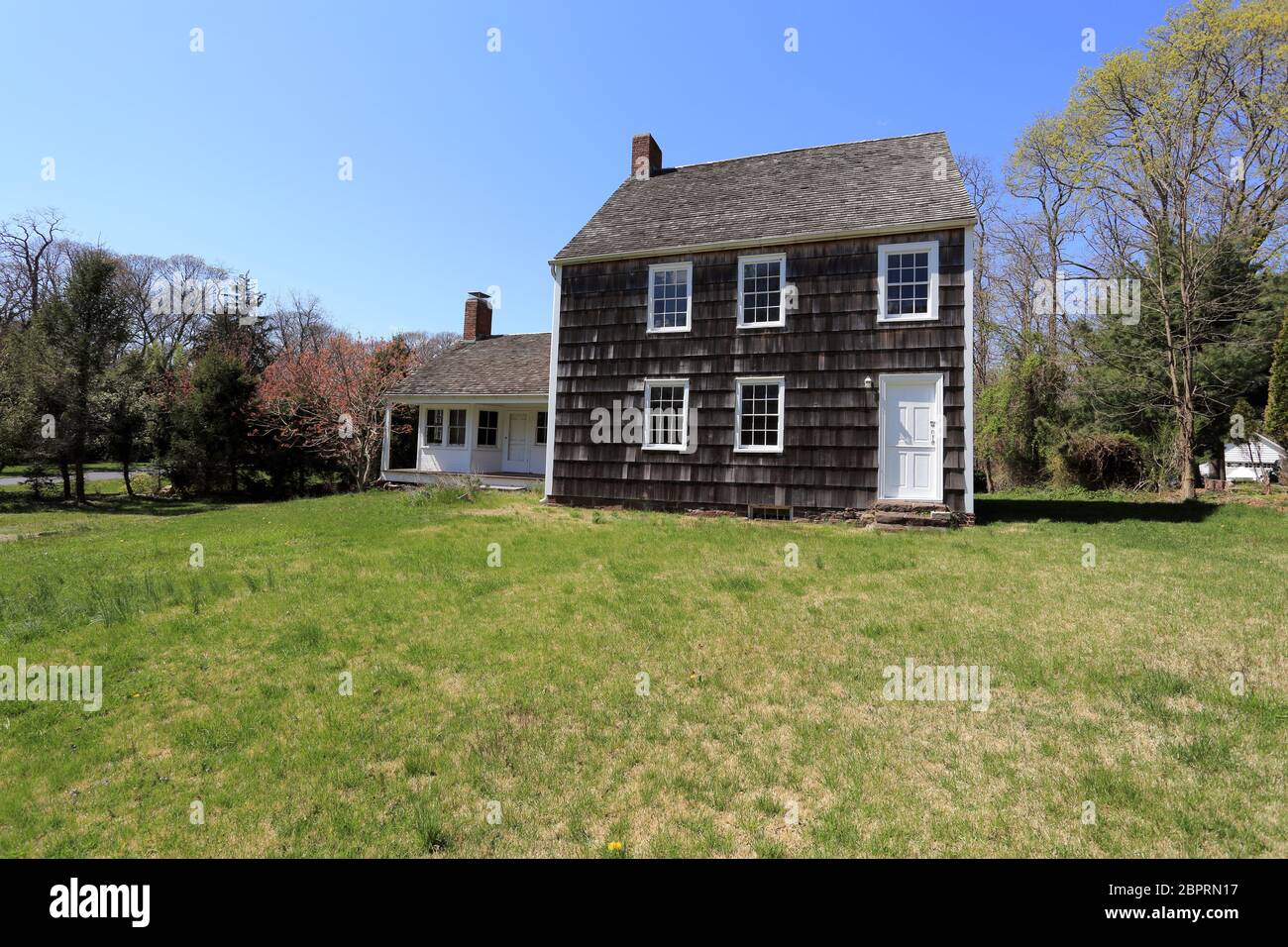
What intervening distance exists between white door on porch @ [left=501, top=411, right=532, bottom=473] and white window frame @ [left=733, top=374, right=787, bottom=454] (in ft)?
33.1

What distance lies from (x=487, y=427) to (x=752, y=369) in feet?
38.4

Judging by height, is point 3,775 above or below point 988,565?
below

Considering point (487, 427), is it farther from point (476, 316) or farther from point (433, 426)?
point (476, 316)

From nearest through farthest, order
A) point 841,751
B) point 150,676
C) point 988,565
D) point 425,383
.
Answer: point 841,751 → point 150,676 → point 988,565 → point 425,383

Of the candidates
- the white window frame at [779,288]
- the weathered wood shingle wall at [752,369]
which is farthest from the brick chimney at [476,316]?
the white window frame at [779,288]

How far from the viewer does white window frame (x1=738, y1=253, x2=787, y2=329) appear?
1500 cm

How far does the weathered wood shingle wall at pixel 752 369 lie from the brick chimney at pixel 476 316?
10.9 metres

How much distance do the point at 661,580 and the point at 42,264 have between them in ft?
179

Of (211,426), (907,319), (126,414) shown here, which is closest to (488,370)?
(211,426)

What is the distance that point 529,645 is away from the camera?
21.4ft

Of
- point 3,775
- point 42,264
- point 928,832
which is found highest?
point 42,264

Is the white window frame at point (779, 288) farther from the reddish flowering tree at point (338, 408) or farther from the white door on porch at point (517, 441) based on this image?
the reddish flowering tree at point (338, 408)
